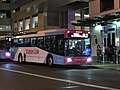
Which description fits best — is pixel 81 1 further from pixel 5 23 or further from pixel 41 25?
pixel 5 23

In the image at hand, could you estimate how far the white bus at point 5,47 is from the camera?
3812 centimetres

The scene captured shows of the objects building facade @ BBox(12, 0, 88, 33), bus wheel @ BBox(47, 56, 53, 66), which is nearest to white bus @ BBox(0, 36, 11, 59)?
building facade @ BBox(12, 0, 88, 33)

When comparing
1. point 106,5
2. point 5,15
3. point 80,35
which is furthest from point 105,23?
point 5,15

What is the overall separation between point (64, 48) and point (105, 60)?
25.1 feet

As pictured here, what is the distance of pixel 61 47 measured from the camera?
26.5 meters

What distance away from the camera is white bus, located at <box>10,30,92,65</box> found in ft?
85.5

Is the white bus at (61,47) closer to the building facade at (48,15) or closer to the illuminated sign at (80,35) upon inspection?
the illuminated sign at (80,35)

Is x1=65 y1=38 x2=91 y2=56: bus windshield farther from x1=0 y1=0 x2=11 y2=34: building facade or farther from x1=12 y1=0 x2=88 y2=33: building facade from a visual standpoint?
x1=0 y1=0 x2=11 y2=34: building facade

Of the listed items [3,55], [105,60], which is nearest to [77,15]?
[3,55]

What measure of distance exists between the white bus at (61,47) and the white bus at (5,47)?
7020mm

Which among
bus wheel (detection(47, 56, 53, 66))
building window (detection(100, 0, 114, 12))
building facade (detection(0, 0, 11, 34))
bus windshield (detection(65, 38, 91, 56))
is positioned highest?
building facade (detection(0, 0, 11, 34))

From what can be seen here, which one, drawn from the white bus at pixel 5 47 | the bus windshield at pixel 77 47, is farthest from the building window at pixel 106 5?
the white bus at pixel 5 47

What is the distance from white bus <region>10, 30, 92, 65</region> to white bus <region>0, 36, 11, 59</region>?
702 cm

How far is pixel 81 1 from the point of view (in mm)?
41500
